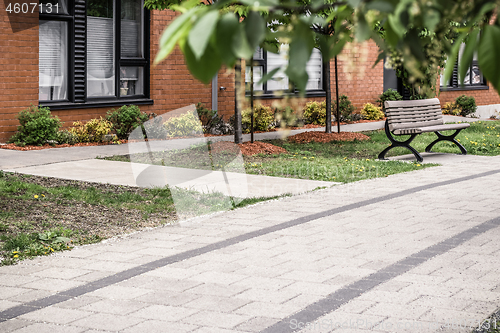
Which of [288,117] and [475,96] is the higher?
[475,96]

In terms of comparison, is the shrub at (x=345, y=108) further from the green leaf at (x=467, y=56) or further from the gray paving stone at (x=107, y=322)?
the green leaf at (x=467, y=56)

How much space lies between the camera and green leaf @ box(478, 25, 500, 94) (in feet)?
4.55

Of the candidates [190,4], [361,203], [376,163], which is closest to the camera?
[190,4]

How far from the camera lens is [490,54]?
140 cm

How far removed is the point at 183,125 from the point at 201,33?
13659mm

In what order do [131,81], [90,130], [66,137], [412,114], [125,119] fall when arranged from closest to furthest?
[412,114] < [66,137] < [90,130] < [125,119] < [131,81]

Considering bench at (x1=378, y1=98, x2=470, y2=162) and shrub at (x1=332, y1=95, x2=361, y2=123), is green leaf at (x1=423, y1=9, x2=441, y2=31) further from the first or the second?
shrub at (x1=332, y1=95, x2=361, y2=123)

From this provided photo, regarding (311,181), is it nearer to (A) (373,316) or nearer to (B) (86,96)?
(A) (373,316)

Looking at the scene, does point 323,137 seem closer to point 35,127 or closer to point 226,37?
point 35,127

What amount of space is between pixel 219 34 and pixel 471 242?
5128 millimetres

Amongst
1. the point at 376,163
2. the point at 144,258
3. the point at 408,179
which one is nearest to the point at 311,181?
the point at 408,179

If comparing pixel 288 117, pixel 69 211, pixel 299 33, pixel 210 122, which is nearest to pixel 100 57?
pixel 210 122

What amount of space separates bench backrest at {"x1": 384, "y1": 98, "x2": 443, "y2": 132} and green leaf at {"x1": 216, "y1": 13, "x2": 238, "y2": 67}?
35.6 ft

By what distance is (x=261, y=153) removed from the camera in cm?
1212
